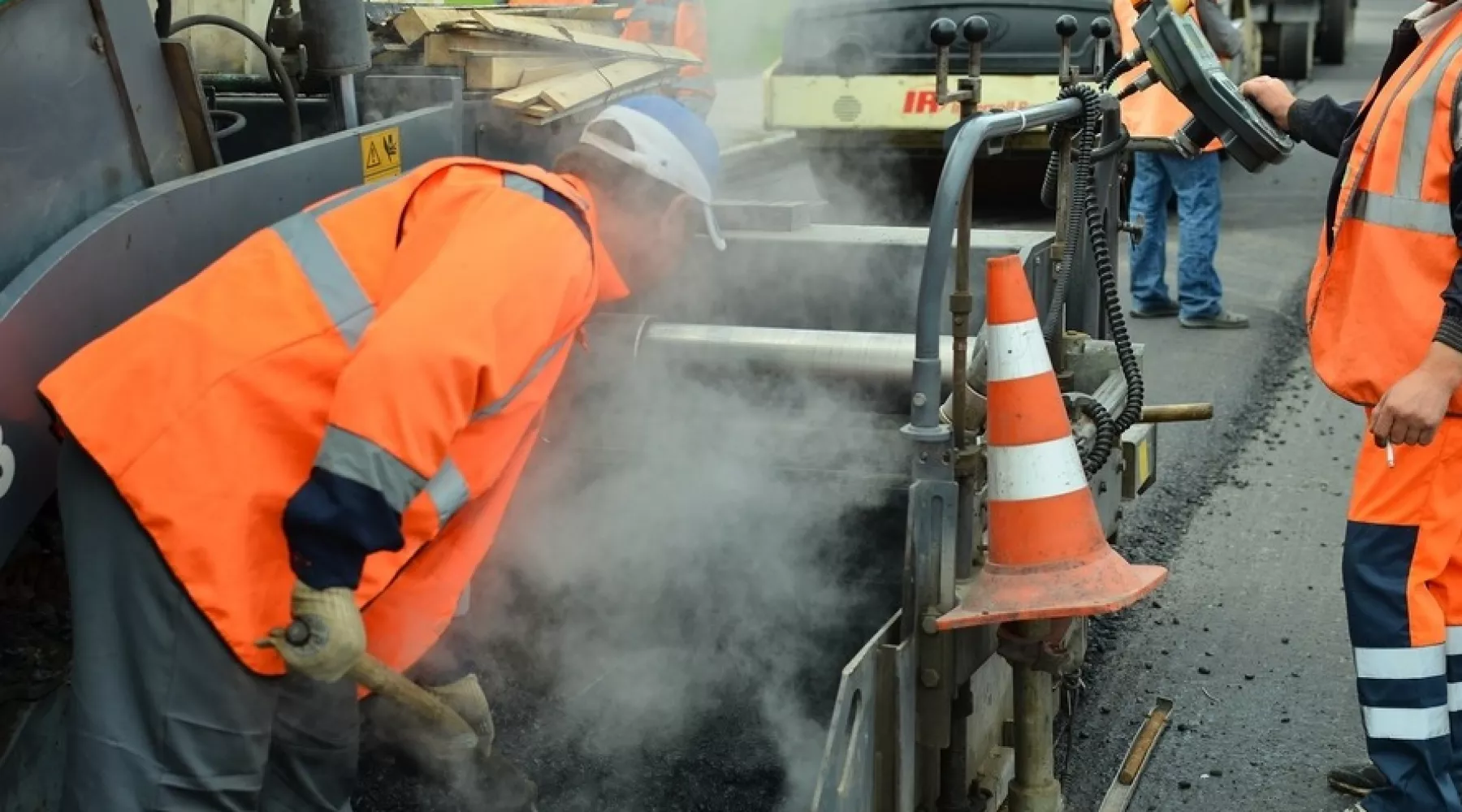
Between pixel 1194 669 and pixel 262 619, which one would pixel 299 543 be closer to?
pixel 262 619

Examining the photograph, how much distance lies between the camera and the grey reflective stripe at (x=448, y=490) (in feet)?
7.05

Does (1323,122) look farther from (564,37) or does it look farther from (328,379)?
(328,379)

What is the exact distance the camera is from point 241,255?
7.02 feet

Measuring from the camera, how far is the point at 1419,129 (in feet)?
8.60

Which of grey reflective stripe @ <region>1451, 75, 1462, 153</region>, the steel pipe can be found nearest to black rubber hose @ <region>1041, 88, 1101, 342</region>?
the steel pipe

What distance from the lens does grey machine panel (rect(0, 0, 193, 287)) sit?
206cm

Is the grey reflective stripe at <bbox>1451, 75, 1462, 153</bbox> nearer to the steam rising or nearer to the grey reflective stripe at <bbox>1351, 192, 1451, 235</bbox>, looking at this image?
the grey reflective stripe at <bbox>1351, 192, 1451, 235</bbox>

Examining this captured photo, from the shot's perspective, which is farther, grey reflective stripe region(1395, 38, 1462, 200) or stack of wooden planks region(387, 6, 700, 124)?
stack of wooden planks region(387, 6, 700, 124)

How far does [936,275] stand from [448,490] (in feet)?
2.71

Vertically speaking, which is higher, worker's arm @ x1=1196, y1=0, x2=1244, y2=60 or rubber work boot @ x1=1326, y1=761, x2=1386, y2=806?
worker's arm @ x1=1196, y1=0, x2=1244, y2=60

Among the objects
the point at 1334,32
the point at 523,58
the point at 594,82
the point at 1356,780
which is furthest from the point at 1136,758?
the point at 1334,32

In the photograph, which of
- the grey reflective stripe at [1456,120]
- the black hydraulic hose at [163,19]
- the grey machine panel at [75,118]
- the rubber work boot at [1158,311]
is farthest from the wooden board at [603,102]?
the rubber work boot at [1158,311]

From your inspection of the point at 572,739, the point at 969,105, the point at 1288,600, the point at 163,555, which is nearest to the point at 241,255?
the point at 163,555

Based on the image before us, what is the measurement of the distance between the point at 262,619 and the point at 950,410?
1.24 meters
